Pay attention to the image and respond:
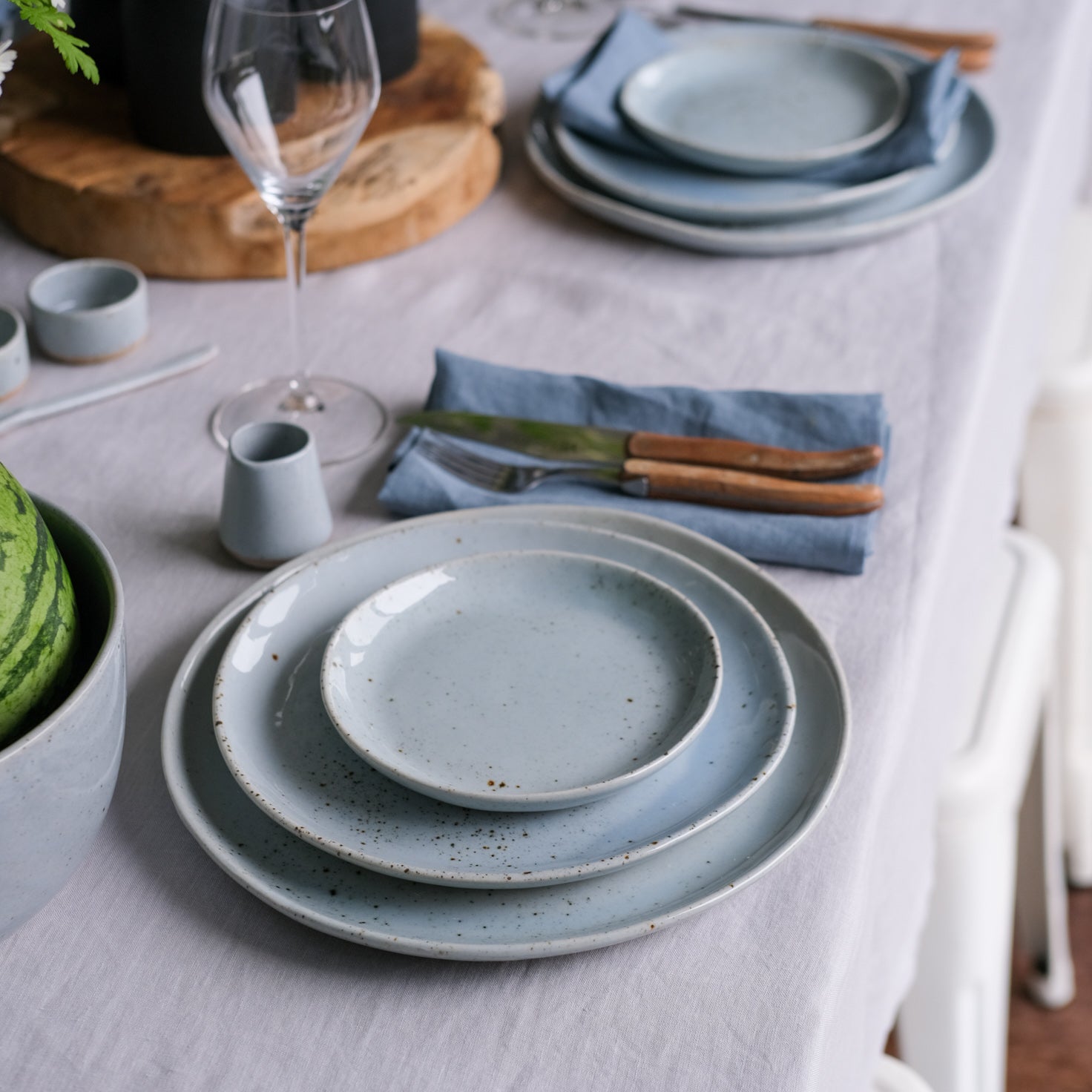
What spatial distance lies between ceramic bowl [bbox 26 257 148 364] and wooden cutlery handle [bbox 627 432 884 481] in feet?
1.22

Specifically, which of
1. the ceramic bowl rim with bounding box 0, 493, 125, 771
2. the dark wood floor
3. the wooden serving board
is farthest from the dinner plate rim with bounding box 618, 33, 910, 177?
the dark wood floor

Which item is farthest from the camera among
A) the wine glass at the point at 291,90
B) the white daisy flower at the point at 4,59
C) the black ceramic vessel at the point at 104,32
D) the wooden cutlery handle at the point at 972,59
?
the wooden cutlery handle at the point at 972,59

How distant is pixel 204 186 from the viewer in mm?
932

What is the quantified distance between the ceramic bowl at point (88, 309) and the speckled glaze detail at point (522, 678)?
363 millimetres

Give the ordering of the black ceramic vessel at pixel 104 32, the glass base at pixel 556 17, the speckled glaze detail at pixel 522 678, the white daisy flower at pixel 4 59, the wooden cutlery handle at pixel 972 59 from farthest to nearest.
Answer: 1. the glass base at pixel 556 17
2. the wooden cutlery handle at pixel 972 59
3. the black ceramic vessel at pixel 104 32
4. the speckled glaze detail at pixel 522 678
5. the white daisy flower at pixel 4 59

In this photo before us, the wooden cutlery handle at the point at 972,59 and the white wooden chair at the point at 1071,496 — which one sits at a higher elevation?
the wooden cutlery handle at the point at 972,59

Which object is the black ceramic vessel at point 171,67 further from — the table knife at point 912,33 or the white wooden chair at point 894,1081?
the white wooden chair at point 894,1081

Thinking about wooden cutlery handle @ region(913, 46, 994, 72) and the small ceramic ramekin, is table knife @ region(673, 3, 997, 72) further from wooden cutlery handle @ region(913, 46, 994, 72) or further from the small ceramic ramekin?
the small ceramic ramekin

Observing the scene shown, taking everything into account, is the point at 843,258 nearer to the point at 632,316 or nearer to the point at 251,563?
the point at 632,316

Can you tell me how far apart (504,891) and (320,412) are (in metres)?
0.40

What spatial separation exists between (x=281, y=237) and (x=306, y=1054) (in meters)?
0.63

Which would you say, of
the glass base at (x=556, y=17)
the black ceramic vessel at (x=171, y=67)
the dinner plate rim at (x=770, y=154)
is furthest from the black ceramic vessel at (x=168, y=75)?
the glass base at (x=556, y=17)

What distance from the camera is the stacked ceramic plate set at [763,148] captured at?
962mm

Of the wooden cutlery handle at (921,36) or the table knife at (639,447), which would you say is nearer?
the table knife at (639,447)
